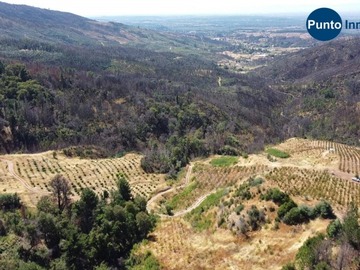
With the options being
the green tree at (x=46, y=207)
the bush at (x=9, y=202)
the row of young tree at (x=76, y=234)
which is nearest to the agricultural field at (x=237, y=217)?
the row of young tree at (x=76, y=234)

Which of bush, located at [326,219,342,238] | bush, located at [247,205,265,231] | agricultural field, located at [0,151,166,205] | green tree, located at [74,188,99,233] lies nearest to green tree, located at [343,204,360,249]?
bush, located at [326,219,342,238]

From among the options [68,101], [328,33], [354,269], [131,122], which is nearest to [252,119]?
[131,122]

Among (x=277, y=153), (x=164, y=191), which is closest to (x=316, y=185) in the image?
(x=164, y=191)

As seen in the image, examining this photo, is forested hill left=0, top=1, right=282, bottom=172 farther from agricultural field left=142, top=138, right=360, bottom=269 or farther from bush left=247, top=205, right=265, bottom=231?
bush left=247, top=205, right=265, bottom=231

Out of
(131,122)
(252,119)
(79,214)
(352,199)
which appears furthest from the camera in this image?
(252,119)

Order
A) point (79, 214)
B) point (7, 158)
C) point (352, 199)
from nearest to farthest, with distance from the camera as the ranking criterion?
point (352, 199) < point (79, 214) < point (7, 158)

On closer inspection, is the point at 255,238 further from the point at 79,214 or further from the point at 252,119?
the point at 252,119

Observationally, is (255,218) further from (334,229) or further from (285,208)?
(334,229)
